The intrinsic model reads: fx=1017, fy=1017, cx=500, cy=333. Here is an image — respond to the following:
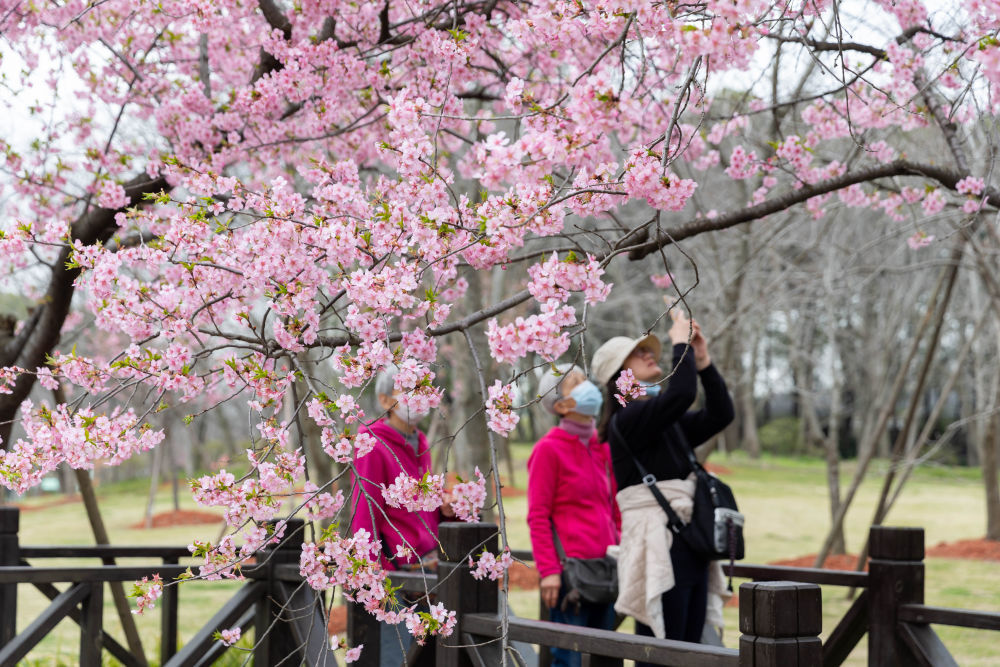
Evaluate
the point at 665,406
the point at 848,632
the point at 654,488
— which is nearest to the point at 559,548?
the point at 654,488

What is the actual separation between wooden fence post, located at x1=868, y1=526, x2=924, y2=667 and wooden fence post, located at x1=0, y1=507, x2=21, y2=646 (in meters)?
3.58

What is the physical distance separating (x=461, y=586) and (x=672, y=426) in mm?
1254

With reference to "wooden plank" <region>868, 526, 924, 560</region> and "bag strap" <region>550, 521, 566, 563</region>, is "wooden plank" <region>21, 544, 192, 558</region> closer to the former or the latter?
"bag strap" <region>550, 521, 566, 563</region>

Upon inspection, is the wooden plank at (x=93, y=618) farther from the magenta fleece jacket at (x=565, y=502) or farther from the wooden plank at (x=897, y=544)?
the wooden plank at (x=897, y=544)

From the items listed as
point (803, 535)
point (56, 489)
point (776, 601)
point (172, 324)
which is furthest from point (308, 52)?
point (56, 489)

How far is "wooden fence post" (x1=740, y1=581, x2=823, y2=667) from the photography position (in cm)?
212

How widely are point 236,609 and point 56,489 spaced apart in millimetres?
31004

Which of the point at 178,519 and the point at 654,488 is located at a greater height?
the point at 654,488

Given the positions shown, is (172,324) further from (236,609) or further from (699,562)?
(699,562)

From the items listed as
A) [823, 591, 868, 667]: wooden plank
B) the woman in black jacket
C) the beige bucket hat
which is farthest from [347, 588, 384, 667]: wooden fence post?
[823, 591, 868, 667]: wooden plank

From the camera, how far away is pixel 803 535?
14930mm

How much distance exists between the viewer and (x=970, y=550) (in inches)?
497

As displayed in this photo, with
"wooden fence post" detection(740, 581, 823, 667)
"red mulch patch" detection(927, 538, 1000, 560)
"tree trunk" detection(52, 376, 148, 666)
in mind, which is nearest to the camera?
"wooden fence post" detection(740, 581, 823, 667)

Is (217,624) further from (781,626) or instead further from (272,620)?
(781,626)
